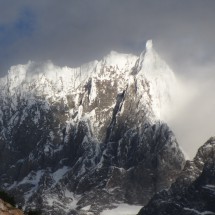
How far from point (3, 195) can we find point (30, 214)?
1906 inches

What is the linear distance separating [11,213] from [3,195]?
105 meters

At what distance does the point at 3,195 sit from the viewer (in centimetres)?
19912

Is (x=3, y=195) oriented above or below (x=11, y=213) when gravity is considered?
above

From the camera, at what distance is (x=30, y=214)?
152 meters

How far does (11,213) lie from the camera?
9588 cm

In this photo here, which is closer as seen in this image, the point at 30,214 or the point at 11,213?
the point at 11,213

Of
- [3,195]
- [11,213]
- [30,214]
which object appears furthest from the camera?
[3,195]

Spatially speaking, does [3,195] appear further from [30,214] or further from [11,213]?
[11,213]

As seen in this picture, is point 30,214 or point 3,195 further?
point 3,195

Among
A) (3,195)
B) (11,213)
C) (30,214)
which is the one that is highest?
(3,195)

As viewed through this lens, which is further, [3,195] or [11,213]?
[3,195]

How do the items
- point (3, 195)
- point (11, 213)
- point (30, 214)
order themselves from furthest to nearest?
point (3, 195) → point (30, 214) → point (11, 213)

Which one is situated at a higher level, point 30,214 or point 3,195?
point 3,195

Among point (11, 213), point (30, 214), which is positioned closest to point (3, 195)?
point (30, 214)
